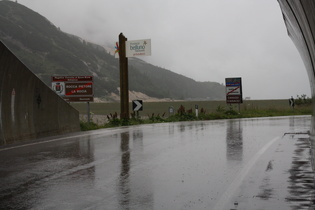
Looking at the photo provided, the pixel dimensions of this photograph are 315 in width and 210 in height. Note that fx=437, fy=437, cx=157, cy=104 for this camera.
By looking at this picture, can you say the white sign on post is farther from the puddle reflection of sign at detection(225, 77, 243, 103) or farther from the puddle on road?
the puddle on road

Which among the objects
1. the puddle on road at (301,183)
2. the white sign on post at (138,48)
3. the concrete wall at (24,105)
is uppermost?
the white sign on post at (138,48)

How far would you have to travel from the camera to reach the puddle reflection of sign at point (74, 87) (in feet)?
70.0

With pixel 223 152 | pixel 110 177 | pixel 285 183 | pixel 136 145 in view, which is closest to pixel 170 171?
pixel 110 177

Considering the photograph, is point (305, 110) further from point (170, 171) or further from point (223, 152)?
point (170, 171)

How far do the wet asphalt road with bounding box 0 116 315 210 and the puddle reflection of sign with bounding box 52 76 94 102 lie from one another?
1033cm

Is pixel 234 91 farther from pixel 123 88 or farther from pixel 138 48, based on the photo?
pixel 123 88

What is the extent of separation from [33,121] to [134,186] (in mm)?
8678

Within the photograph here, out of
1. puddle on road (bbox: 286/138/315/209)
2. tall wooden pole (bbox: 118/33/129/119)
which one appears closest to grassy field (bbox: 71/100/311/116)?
tall wooden pole (bbox: 118/33/129/119)

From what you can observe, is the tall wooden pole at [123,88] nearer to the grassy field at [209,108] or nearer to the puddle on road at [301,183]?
the grassy field at [209,108]

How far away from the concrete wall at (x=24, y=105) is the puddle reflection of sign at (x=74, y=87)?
4943mm

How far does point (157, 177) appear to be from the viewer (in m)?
6.86

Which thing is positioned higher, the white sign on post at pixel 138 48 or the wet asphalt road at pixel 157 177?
the white sign on post at pixel 138 48

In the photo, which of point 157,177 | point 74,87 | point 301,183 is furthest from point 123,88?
point 301,183

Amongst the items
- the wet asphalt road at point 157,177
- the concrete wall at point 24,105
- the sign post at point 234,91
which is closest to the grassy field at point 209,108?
the sign post at point 234,91
